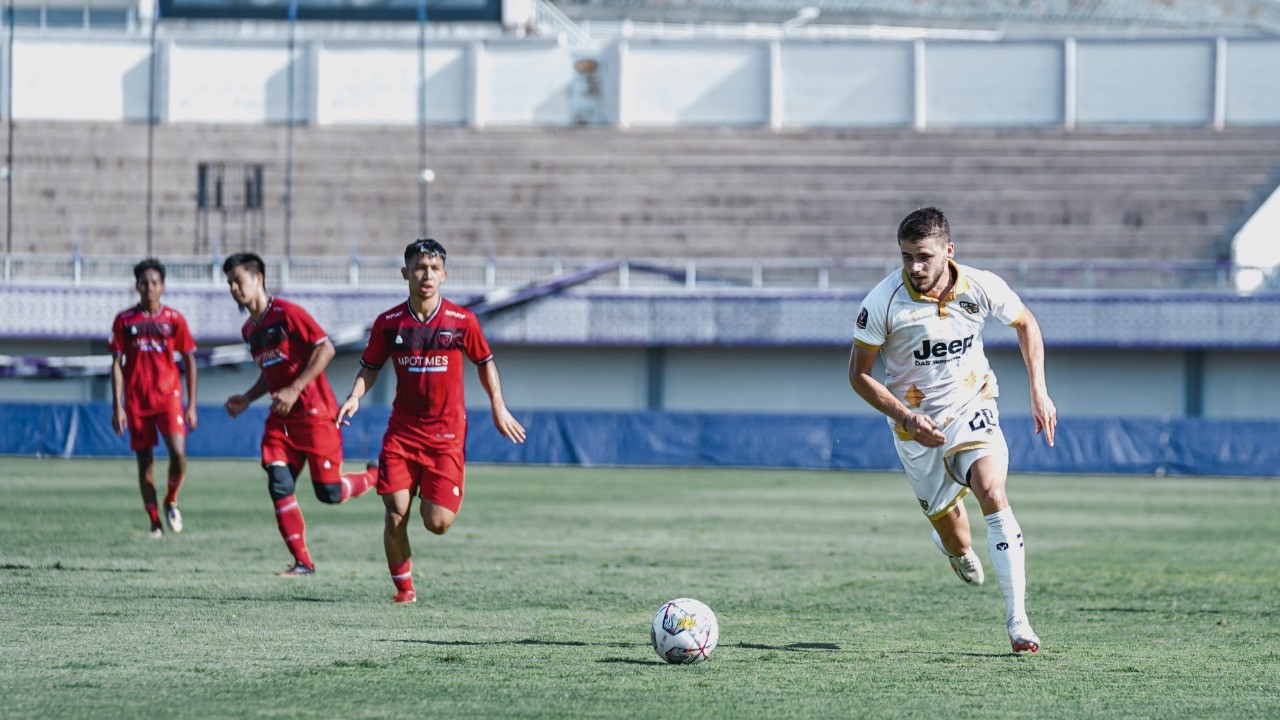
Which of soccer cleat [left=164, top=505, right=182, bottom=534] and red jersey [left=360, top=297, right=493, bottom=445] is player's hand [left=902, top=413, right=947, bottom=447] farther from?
soccer cleat [left=164, top=505, right=182, bottom=534]

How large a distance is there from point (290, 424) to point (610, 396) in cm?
2801

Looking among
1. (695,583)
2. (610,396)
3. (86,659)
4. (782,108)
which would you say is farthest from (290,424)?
(782,108)

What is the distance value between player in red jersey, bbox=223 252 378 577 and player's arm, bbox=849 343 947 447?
4.19 metres

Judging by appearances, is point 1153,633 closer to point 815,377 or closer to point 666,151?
point 815,377

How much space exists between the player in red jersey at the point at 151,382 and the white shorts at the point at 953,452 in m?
7.41

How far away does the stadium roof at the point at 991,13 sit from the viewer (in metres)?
56.3

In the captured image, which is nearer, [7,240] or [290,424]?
[290,424]

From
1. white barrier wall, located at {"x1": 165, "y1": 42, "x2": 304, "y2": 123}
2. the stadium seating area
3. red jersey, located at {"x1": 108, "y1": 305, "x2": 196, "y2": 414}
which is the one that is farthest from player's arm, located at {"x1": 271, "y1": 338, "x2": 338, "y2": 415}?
white barrier wall, located at {"x1": 165, "y1": 42, "x2": 304, "y2": 123}

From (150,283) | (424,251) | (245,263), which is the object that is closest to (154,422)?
(150,283)

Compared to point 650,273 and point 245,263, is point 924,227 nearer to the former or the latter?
point 245,263

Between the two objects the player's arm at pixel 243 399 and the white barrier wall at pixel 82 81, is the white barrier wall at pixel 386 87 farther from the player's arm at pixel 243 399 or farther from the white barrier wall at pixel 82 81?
the player's arm at pixel 243 399

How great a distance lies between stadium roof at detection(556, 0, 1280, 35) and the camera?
56.3 m

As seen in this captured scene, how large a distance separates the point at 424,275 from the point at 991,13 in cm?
5224

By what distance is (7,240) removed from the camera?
133 feet
